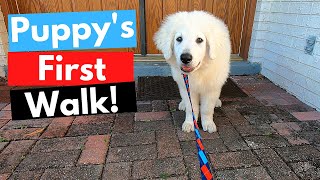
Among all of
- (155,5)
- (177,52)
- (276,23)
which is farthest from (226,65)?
(155,5)

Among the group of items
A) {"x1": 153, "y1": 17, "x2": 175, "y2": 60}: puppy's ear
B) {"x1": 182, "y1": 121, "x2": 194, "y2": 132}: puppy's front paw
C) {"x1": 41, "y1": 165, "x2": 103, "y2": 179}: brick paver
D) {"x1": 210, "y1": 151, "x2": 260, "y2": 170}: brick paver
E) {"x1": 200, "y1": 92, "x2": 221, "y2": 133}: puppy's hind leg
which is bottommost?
{"x1": 41, "y1": 165, "x2": 103, "y2": 179}: brick paver

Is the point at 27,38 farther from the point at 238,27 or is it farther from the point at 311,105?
the point at 238,27

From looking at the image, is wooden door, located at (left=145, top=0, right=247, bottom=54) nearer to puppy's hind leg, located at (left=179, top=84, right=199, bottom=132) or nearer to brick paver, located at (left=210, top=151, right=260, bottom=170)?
puppy's hind leg, located at (left=179, top=84, right=199, bottom=132)

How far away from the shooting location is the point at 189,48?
6.42 feet

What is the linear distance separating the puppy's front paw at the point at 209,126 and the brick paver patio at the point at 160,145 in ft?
0.18

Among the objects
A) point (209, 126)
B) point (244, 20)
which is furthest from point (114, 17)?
point (244, 20)

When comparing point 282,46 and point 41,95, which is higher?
point 282,46

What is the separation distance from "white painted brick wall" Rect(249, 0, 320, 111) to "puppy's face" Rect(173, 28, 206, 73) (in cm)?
174

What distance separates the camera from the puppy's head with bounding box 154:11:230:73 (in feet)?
6.49

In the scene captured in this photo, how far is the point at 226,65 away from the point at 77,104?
1.45m

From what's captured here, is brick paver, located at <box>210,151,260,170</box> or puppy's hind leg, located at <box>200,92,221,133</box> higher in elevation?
puppy's hind leg, located at <box>200,92,221,133</box>

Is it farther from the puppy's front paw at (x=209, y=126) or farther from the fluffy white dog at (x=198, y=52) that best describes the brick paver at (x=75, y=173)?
the puppy's front paw at (x=209, y=126)

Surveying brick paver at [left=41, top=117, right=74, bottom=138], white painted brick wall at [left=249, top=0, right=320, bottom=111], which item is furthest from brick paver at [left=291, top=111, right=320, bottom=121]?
brick paver at [left=41, top=117, right=74, bottom=138]

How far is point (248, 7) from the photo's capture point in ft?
13.0
